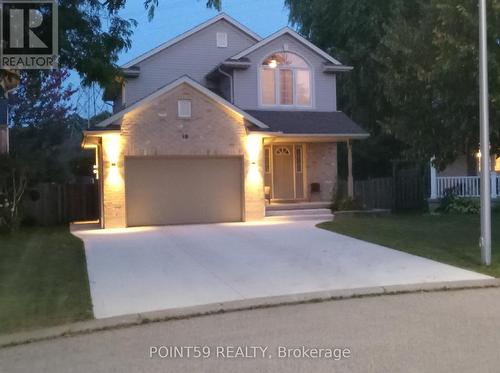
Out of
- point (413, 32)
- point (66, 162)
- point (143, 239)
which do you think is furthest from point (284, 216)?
point (66, 162)

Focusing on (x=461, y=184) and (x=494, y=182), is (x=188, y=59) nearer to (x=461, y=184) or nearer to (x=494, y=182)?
(x=461, y=184)

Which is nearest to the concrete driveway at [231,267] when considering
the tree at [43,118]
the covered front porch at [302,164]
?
the covered front porch at [302,164]

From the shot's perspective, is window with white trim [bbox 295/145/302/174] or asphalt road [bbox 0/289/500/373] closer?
asphalt road [bbox 0/289/500/373]

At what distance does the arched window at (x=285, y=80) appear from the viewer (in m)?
23.0

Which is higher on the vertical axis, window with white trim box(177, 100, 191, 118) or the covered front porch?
window with white trim box(177, 100, 191, 118)

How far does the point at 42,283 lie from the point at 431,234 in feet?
32.8

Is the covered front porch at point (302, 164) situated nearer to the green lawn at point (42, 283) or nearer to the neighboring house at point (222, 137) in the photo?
the neighboring house at point (222, 137)

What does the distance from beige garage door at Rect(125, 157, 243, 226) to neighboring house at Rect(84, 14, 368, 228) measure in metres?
0.03

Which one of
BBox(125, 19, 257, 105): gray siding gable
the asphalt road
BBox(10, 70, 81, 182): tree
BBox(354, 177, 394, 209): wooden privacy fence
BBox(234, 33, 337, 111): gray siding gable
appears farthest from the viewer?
BBox(10, 70, 81, 182): tree

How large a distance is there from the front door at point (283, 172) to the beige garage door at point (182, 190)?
3214mm

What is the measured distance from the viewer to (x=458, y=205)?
22906mm

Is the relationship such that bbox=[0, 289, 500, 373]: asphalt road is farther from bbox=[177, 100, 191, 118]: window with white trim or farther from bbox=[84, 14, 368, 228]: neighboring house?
bbox=[177, 100, 191, 118]: window with white trim

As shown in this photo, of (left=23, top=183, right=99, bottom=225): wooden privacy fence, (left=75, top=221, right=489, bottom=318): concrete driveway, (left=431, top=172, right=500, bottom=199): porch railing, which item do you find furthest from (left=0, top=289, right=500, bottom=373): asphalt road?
(left=431, top=172, right=500, bottom=199): porch railing

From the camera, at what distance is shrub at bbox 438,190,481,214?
2256 cm
